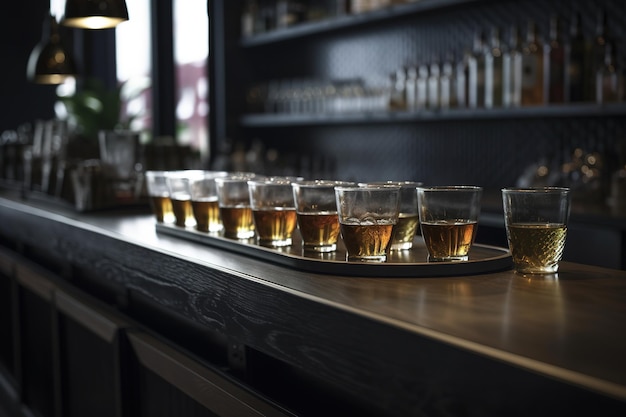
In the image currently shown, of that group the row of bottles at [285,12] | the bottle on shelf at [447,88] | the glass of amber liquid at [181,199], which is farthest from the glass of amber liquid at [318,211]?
the row of bottles at [285,12]

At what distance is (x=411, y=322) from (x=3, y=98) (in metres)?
6.69

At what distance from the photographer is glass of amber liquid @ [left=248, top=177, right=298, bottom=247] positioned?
5.13 ft

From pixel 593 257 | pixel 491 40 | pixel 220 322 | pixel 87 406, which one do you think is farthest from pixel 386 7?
pixel 220 322

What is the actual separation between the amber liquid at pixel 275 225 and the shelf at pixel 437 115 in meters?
2.10

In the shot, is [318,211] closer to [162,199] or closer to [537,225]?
[537,225]

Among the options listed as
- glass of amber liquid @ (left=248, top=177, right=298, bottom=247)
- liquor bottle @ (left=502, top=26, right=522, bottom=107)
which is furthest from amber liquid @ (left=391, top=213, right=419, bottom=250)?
liquor bottle @ (left=502, top=26, right=522, bottom=107)

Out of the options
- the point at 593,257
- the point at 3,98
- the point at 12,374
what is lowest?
the point at 12,374

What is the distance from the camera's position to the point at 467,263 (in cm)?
130

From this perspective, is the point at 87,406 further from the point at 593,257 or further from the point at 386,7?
the point at 386,7

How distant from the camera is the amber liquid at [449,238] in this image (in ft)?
4.33

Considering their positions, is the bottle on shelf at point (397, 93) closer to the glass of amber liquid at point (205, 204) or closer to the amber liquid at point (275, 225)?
the glass of amber liquid at point (205, 204)

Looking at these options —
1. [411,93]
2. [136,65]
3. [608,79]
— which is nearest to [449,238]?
[608,79]

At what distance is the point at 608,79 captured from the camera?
11.0 feet

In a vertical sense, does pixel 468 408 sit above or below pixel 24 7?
below
